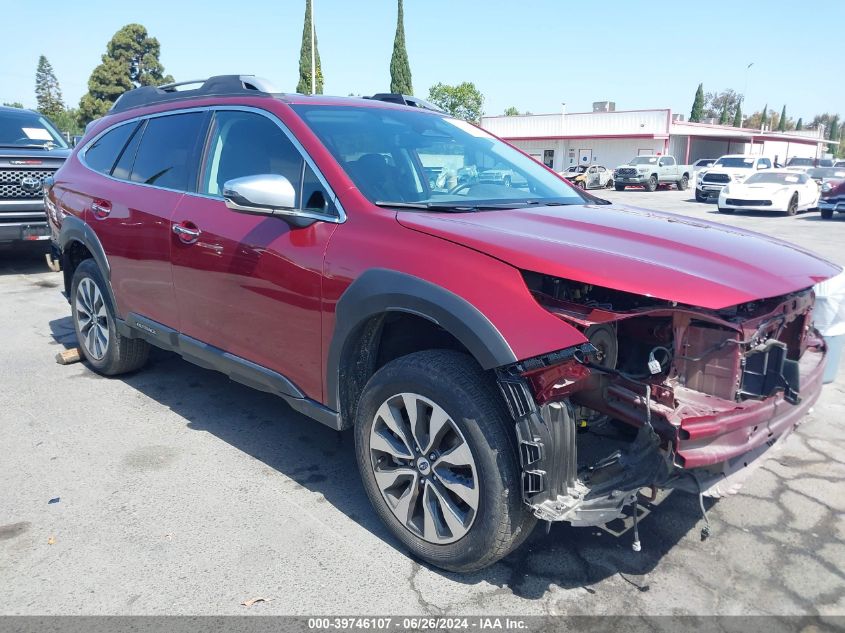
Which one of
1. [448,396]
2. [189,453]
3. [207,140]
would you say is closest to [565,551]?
[448,396]

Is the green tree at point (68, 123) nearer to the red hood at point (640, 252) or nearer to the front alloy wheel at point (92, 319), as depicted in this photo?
the front alloy wheel at point (92, 319)

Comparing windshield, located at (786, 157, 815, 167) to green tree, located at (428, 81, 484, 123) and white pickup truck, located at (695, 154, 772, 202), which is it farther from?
green tree, located at (428, 81, 484, 123)

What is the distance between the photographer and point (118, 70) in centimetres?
4684

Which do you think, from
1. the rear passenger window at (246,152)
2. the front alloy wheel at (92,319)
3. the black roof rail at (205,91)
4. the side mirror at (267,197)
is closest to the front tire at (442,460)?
the side mirror at (267,197)

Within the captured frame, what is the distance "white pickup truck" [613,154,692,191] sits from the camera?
32.3m

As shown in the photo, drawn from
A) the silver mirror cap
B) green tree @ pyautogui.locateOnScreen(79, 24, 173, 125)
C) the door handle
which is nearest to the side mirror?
the silver mirror cap

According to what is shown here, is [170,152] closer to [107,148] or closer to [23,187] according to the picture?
[107,148]

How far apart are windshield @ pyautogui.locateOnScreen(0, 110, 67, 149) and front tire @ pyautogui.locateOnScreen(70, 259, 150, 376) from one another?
5.40 metres

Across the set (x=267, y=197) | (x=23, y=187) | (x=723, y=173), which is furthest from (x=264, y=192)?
(x=723, y=173)

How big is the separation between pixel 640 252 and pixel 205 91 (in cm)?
286

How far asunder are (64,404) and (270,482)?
1.95 m

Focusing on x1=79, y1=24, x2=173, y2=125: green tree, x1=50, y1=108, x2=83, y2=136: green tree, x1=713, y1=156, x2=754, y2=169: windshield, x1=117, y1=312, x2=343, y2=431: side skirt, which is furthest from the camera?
x1=50, y1=108, x2=83, y2=136: green tree

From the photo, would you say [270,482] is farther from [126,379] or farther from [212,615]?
[126,379]

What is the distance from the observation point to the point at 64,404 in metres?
4.50
